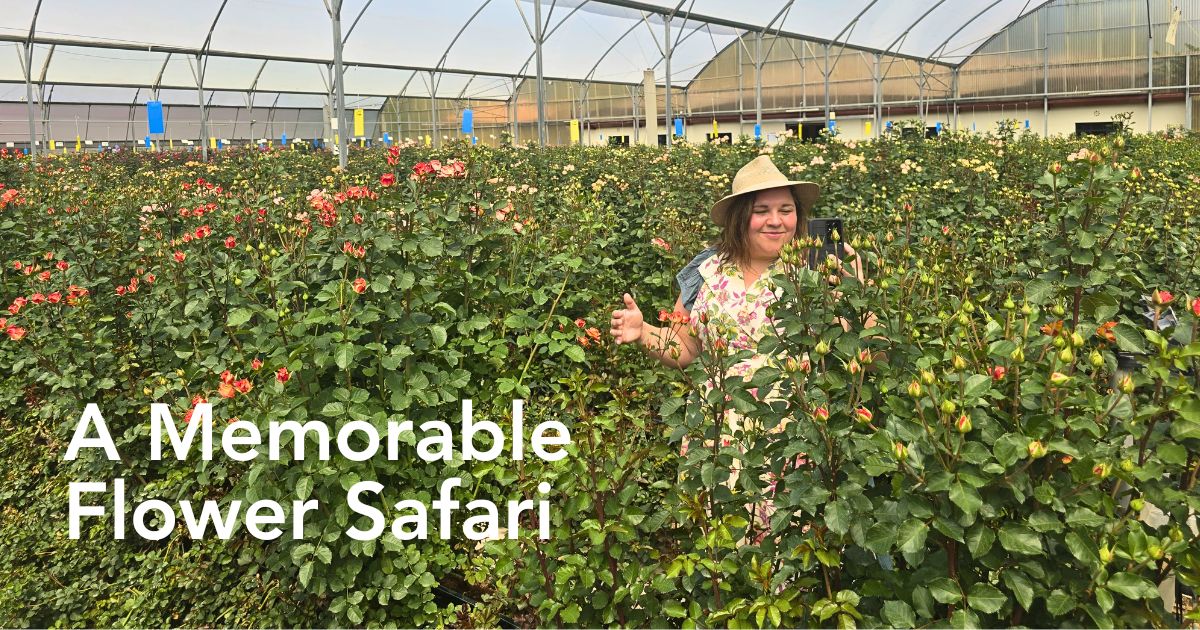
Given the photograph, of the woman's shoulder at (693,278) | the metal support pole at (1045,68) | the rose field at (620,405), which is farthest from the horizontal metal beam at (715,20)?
the woman's shoulder at (693,278)

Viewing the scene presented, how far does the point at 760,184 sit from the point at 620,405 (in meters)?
0.83

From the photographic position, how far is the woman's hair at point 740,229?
265 cm

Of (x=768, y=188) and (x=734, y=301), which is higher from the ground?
(x=768, y=188)

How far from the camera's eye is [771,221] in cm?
261

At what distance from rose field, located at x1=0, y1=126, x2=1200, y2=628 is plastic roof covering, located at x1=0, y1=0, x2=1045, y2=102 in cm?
1294

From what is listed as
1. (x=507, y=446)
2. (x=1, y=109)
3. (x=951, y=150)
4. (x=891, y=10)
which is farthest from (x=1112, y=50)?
(x=1, y=109)

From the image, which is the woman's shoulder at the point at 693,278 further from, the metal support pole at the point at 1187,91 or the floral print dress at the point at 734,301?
the metal support pole at the point at 1187,91

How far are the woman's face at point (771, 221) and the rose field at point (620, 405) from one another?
1.39 ft

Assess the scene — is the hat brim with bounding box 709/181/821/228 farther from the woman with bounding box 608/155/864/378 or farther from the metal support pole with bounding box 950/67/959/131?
the metal support pole with bounding box 950/67/959/131

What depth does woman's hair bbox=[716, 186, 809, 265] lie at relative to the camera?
→ 104 inches

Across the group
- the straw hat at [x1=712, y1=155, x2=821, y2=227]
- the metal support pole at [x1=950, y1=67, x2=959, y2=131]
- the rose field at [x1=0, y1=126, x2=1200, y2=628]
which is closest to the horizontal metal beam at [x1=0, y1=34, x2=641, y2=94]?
the rose field at [x1=0, y1=126, x2=1200, y2=628]

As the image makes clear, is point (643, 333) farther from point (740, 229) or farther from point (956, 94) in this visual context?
point (956, 94)

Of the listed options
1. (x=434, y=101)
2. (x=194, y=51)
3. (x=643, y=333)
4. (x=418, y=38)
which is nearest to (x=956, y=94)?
(x=434, y=101)

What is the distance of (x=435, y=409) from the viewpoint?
266 cm
